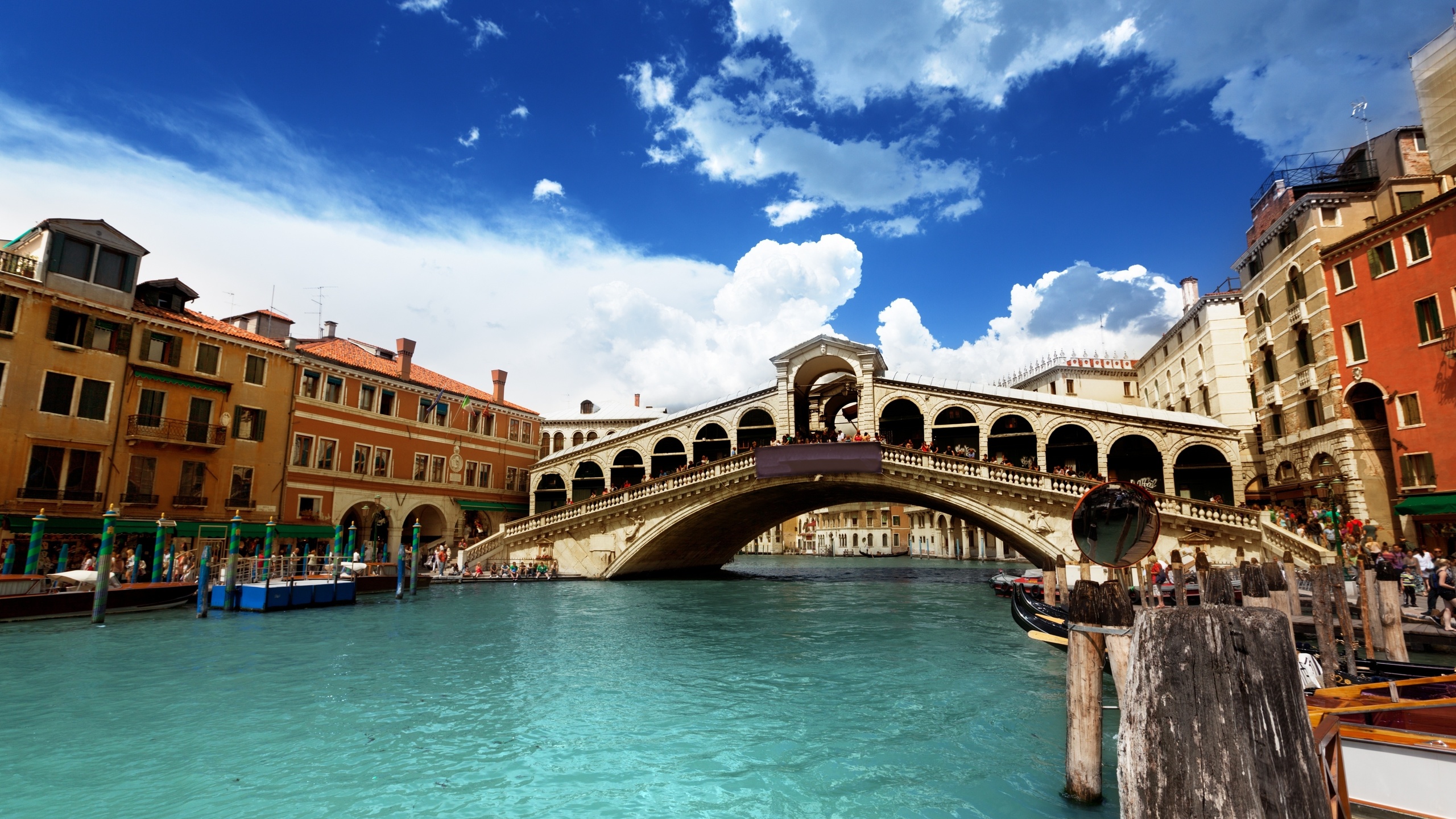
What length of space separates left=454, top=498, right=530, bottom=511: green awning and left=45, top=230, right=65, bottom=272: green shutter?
16707 millimetres

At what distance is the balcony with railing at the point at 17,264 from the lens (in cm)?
2042

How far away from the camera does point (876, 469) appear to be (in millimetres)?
25125

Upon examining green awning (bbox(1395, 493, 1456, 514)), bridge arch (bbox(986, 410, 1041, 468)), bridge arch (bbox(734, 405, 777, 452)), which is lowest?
green awning (bbox(1395, 493, 1456, 514))

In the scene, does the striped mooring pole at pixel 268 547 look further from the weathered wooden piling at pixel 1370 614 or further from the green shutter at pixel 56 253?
the weathered wooden piling at pixel 1370 614

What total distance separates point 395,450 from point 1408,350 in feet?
117

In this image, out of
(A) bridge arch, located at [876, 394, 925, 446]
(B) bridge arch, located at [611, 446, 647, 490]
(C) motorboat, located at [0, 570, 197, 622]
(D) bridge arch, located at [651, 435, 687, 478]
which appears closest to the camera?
(C) motorboat, located at [0, 570, 197, 622]

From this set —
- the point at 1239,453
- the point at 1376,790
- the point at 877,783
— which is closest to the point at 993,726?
the point at 877,783

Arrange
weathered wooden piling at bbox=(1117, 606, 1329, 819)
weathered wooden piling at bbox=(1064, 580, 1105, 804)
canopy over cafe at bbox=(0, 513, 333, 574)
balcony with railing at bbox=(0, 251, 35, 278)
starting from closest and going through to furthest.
A: weathered wooden piling at bbox=(1117, 606, 1329, 819)
weathered wooden piling at bbox=(1064, 580, 1105, 804)
canopy over cafe at bbox=(0, 513, 333, 574)
balcony with railing at bbox=(0, 251, 35, 278)

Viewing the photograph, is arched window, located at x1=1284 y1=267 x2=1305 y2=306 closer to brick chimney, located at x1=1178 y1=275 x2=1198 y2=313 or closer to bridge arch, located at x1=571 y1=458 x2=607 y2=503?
brick chimney, located at x1=1178 y1=275 x2=1198 y2=313

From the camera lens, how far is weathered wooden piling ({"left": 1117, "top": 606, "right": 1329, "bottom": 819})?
1.95 metres

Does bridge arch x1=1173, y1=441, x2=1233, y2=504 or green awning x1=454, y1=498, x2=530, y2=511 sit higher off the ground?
bridge arch x1=1173, y1=441, x2=1233, y2=504

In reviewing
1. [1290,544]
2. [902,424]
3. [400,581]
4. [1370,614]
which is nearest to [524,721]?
[1370,614]

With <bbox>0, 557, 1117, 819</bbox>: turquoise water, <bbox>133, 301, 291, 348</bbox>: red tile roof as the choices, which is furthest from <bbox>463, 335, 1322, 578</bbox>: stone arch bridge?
→ <bbox>133, 301, 291, 348</bbox>: red tile roof

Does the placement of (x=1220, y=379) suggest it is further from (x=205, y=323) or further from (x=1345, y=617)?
(x=205, y=323)
